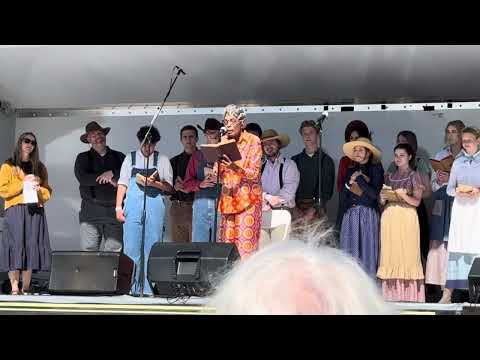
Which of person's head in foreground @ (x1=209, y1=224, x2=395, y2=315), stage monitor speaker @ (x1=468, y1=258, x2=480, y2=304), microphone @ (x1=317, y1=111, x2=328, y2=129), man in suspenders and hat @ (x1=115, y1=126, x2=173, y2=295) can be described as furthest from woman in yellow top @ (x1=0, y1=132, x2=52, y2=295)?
person's head in foreground @ (x1=209, y1=224, x2=395, y2=315)

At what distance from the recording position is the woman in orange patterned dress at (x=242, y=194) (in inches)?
210

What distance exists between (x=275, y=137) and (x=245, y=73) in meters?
0.72

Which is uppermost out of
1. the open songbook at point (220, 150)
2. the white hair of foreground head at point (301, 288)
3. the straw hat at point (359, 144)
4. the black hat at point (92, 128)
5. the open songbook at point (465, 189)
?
the black hat at point (92, 128)

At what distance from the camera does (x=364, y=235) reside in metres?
6.72

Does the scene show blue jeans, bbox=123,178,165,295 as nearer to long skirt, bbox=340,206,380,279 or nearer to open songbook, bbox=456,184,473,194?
long skirt, bbox=340,206,380,279

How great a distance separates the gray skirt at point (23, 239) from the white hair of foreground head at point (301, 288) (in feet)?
19.0

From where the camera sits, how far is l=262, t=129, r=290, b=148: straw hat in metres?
7.53

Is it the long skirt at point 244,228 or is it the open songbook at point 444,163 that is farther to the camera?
the open songbook at point 444,163

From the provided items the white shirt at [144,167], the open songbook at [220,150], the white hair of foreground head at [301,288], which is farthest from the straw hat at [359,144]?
the white hair of foreground head at [301,288]

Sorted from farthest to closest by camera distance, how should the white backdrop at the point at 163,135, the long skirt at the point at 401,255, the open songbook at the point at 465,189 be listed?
the white backdrop at the point at 163,135 < the long skirt at the point at 401,255 < the open songbook at the point at 465,189

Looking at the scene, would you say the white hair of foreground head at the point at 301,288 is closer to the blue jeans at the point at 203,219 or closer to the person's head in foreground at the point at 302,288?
the person's head in foreground at the point at 302,288

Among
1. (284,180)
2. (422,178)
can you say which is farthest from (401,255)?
(284,180)
